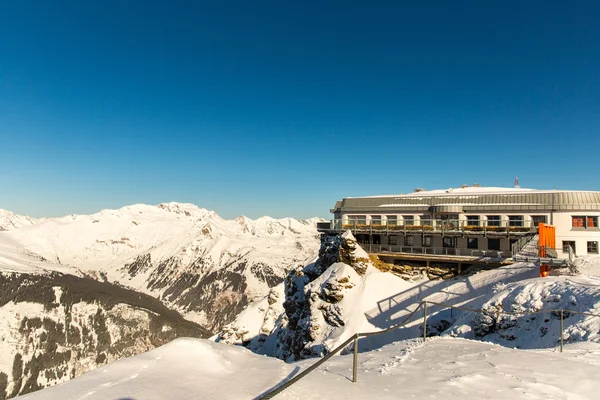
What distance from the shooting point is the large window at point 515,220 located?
3659 centimetres

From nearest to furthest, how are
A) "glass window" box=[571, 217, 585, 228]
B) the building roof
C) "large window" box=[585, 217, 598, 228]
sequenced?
"large window" box=[585, 217, 598, 228], "glass window" box=[571, 217, 585, 228], the building roof

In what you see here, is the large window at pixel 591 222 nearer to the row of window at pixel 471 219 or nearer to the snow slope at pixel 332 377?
the row of window at pixel 471 219

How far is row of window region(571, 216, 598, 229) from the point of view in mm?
36594

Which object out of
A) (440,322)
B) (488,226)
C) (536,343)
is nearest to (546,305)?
(536,343)

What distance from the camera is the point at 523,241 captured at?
113 ft

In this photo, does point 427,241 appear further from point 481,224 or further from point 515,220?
point 515,220

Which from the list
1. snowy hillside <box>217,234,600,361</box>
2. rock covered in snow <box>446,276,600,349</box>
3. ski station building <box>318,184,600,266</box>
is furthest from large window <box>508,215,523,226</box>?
rock covered in snow <box>446,276,600,349</box>

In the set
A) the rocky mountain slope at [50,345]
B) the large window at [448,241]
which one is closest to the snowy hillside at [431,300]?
the large window at [448,241]

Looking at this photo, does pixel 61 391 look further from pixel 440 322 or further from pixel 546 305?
pixel 440 322

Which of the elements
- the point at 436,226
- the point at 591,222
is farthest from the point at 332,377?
the point at 591,222

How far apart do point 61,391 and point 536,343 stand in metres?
20.8

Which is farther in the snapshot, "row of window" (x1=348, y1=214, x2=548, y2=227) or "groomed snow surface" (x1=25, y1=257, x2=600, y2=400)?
"row of window" (x1=348, y1=214, x2=548, y2=227)

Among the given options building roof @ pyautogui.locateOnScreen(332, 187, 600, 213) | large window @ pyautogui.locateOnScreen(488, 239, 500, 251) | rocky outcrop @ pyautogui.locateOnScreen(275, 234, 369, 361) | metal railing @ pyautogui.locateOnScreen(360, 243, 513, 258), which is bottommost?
rocky outcrop @ pyautogui.locateOnScreen(275, 234, 369, 361)

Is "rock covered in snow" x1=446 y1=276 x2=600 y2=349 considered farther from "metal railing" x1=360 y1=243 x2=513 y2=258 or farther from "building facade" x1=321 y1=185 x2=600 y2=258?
"building facade" x1=321 y1=185 x2=600 y2=258
